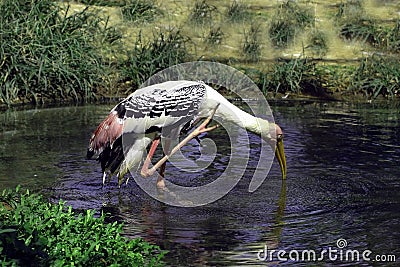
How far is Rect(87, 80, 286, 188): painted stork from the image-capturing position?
807 centimetres

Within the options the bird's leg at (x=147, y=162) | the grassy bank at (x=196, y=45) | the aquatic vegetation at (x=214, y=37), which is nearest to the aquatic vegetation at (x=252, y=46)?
the grassy bank at (x=196, y=45)

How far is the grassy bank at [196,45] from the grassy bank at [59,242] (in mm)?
6316

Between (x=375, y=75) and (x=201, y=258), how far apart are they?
7.81 meters

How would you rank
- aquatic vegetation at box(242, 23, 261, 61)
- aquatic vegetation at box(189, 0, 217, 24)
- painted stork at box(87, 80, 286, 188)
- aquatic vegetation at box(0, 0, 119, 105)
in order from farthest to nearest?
aquatic vegetation at box(189, 0, 217, 24) < aquatic vegetation at box(242, 23, 261, 61) < aquatic vegetation at box(0, 0, 119, 105) < painted stork at box(87, 80, 286, 188)

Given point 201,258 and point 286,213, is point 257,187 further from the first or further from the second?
point 201,258

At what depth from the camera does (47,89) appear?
40.1ft

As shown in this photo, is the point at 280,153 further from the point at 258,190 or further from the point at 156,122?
the point at 156,122

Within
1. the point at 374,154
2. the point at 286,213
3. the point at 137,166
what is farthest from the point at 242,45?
the point at 286,213

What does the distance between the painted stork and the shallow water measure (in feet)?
0.92

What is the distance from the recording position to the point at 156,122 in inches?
319

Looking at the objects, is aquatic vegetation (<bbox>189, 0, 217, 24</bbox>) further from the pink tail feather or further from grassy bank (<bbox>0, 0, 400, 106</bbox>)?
the pink tail feather

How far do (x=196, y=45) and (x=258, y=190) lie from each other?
6739 mm

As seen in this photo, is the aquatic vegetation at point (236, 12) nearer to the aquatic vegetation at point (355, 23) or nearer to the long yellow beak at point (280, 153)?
the aquatic vegetation at point (355, 23)

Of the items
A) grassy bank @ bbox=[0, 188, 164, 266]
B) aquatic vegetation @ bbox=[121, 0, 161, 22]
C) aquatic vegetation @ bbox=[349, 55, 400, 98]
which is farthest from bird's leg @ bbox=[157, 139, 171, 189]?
aquatic vegetation @ bbox=[121, 0, 161, 22]
